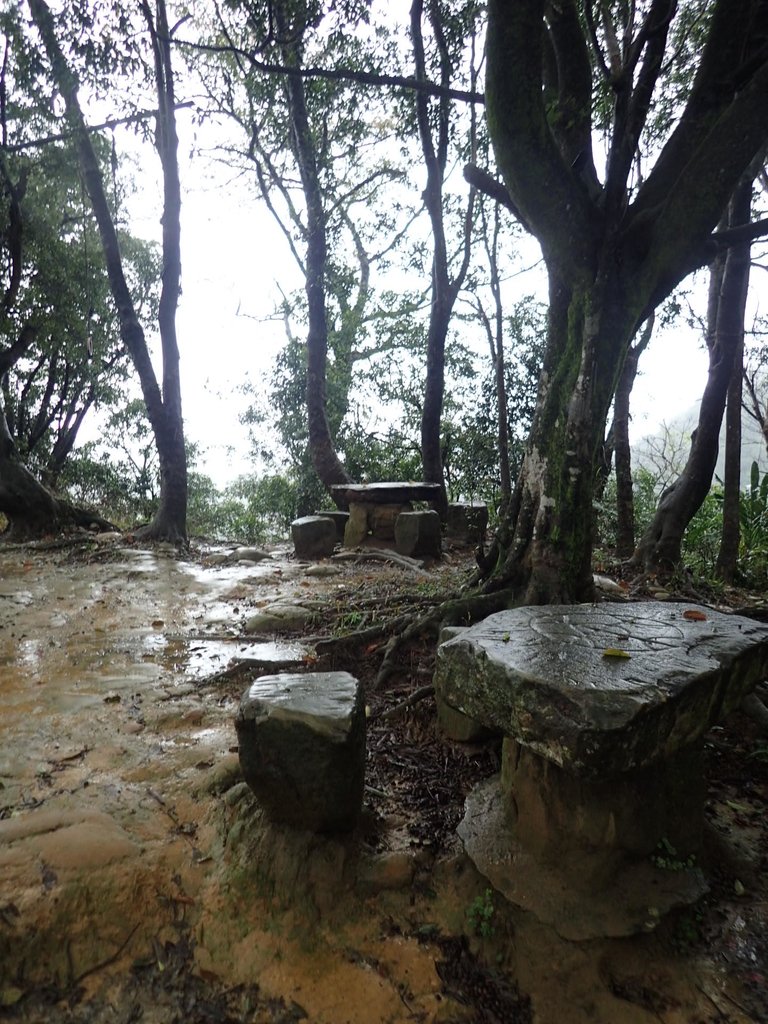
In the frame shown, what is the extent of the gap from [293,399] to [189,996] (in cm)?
1189

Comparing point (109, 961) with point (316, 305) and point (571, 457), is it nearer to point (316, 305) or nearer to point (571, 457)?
point (571, 457)

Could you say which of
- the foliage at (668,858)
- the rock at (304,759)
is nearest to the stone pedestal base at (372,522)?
the rock at (304,759)

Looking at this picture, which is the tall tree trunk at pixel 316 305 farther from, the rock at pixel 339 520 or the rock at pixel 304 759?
the rock at pixel 304 759

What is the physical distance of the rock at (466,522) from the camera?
8.95 meters

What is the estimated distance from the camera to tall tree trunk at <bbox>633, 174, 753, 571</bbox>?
598cm

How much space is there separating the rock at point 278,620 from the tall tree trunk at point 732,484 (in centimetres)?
474

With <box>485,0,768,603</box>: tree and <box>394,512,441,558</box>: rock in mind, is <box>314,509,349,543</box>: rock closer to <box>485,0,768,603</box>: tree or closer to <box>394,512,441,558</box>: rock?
<box>394,512,441,558</box>: rock

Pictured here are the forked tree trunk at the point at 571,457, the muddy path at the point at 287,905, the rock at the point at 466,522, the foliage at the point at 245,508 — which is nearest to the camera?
the muddy path at the point at 287,905

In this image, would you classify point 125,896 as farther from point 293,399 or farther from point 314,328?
point 293,399

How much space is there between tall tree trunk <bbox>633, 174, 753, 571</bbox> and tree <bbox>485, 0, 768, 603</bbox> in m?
2.61

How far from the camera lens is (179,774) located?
254 centimetres

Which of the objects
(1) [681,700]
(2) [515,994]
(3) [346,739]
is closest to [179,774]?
(3) [346,739]

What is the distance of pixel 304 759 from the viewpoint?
2096 millimetres

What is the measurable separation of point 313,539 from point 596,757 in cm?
659
